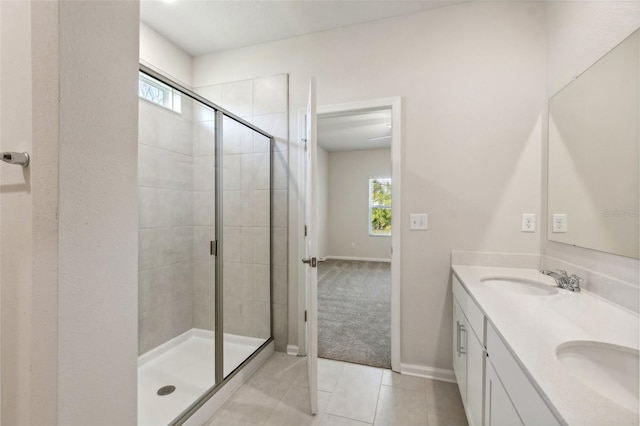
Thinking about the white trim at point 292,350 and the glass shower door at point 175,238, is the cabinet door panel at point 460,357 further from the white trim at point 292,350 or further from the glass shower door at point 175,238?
the glass shower door at point 175,238

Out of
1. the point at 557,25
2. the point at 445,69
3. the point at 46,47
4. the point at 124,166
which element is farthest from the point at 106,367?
the point at 557,25

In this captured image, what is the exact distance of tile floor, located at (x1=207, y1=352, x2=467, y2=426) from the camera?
1602mm

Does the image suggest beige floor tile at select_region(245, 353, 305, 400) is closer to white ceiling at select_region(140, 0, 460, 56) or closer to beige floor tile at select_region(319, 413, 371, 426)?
beige floor tile at select_region(319, 413, 371, 426)

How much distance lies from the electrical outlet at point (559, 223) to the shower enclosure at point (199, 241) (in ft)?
6.82

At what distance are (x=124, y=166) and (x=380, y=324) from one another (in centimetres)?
278

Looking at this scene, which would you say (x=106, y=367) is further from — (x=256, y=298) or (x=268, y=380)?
(x=256, y=298)

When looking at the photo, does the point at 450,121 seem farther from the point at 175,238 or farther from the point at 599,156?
the point at 175,238

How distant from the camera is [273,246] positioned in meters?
2.45

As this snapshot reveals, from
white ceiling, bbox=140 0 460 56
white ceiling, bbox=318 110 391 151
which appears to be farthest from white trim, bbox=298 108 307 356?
white ceiling, bbox=318 110 391 151

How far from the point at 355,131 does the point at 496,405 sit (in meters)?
4.57

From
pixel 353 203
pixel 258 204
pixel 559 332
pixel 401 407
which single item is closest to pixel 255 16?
pixel 258 204

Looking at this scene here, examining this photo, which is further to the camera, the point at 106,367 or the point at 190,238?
the point at 190,238

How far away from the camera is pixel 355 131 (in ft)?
16.4

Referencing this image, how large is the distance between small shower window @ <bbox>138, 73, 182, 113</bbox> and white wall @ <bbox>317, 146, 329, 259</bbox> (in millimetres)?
4187
